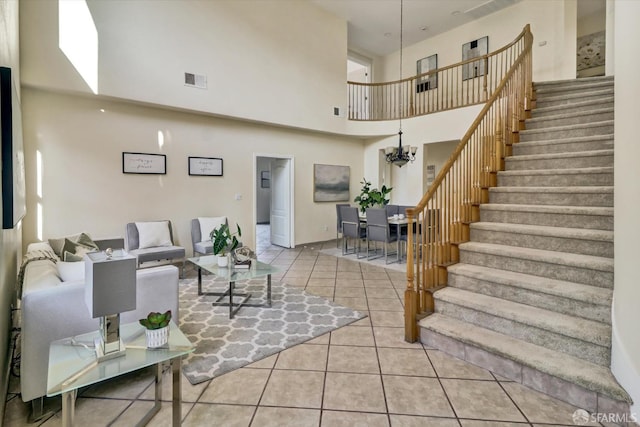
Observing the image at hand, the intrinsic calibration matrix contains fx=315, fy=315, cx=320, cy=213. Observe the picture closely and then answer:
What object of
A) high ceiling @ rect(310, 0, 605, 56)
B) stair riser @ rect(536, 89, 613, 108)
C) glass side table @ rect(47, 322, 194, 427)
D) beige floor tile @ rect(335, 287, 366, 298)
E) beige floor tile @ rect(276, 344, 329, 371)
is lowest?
beige floor tile @ rect(276, 344, 329, 371)

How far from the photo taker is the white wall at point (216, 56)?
4184 mm

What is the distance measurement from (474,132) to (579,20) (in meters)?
7.01

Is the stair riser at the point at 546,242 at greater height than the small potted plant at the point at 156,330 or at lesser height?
greater

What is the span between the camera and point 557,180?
3.39 metres

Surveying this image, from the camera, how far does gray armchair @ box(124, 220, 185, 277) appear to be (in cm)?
469

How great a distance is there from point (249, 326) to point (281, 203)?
473 cm

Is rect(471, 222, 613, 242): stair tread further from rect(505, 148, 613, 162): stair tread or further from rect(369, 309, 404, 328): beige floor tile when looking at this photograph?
rect(369, 309, 404, 328): beige floor tile

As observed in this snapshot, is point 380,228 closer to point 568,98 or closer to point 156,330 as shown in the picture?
point 568,98

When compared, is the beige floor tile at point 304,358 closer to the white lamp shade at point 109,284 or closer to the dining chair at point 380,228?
the white lamp shade at point 109,284

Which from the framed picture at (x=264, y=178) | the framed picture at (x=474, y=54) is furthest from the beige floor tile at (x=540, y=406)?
the framed picture at (x=264, y=178)

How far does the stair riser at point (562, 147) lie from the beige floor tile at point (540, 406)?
281 cm

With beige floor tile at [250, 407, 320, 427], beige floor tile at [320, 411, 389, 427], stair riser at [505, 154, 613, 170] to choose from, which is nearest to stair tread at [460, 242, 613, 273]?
stair riser at [505, 154, 613, 170]

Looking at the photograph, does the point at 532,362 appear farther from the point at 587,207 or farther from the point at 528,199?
the point at 528,199

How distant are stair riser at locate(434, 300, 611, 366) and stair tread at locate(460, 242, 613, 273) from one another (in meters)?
0.63
